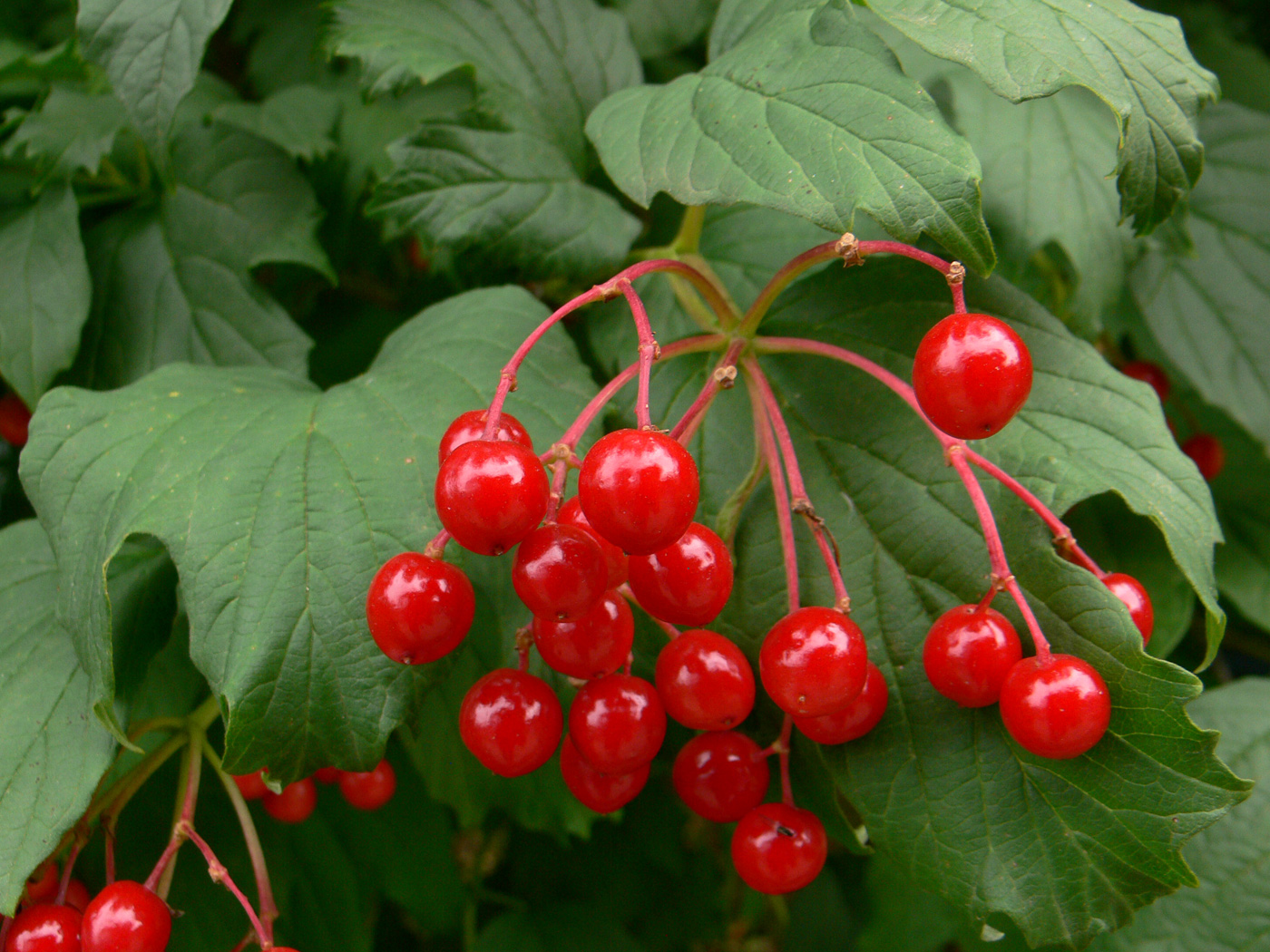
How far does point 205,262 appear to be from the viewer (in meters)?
1.20

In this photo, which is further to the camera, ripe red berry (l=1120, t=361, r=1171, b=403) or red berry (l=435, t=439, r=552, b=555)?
ripe red berry (l=1120, t=361, r=1171, b=403)

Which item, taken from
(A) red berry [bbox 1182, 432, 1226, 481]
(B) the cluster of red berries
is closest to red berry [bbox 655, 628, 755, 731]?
(B) the cluster of red berries

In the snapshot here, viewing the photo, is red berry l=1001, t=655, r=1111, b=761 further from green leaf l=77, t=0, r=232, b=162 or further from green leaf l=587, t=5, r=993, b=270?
green leaf l=77, t=0, r=232, b=162

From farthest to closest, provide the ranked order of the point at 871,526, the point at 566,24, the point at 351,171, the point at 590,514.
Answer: the point at 351,171 → the point at 566,24 → the point at 871,526 → the point at 590,514

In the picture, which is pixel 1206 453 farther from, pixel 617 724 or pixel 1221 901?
pixel 617 724

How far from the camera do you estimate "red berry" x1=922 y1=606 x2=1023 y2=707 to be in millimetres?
714

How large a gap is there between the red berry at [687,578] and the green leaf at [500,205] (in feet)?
1.46

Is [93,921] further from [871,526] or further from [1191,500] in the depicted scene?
[1191,500]

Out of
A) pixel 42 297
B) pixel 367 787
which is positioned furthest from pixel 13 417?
pixel 367 787

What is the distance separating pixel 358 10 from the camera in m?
1.08

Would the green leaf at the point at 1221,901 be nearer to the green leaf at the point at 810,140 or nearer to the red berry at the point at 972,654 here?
the red berry at the point at 972,654

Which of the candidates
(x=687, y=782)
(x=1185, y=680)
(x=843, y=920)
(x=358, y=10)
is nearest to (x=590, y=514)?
(x=687, y=782)

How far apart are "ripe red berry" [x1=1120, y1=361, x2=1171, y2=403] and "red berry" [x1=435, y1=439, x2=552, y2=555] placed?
1044 millimetres

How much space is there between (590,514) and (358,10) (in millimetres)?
785
